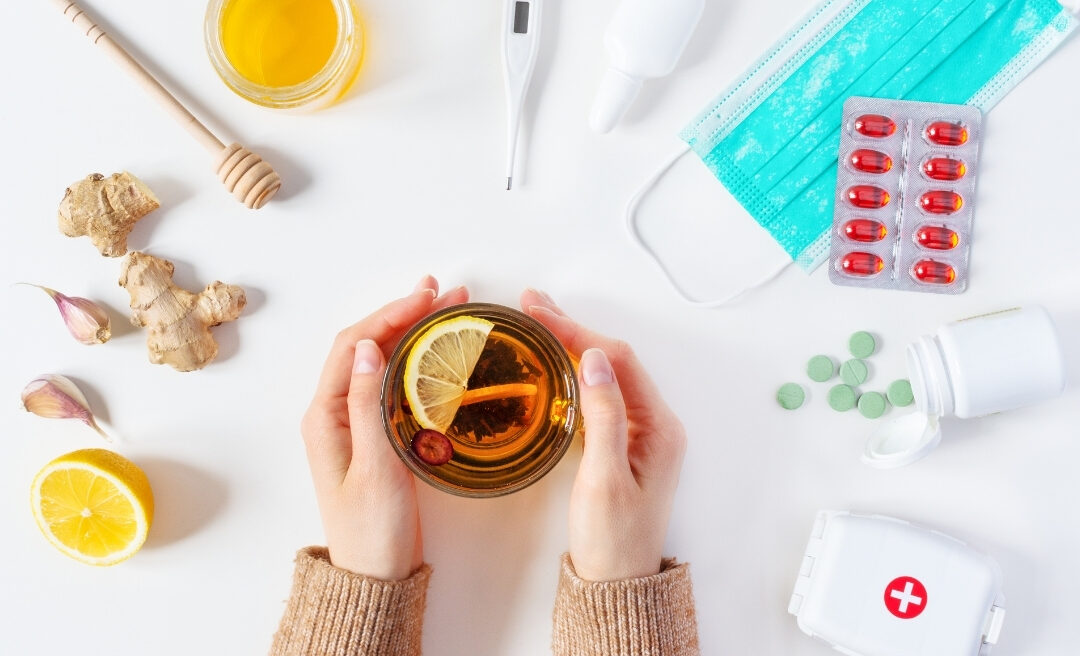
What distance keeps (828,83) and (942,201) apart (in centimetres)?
17

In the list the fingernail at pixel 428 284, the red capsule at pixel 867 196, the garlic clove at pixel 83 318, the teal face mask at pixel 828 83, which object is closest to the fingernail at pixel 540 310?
the fingernail at pixel 428 284

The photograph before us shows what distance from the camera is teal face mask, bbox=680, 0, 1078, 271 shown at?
2.62ft

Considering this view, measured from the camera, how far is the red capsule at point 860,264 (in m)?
0.80

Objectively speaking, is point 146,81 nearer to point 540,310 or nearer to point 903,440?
point 540,310

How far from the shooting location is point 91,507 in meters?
0.77

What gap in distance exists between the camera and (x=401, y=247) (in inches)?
31.9

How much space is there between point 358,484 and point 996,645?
2.23 ft

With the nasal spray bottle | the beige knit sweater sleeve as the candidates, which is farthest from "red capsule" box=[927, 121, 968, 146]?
the beige knit sweater sleeve

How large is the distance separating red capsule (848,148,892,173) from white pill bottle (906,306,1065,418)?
179mm

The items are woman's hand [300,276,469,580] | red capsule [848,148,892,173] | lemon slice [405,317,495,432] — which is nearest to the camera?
lemon slice [405,317,495,432]

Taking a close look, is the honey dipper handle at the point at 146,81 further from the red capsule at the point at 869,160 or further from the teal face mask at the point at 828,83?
the red capsule at the point at 869,160

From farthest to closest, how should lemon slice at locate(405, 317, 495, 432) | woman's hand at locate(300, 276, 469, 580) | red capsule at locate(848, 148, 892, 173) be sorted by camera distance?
red capsule at locate(848, 148, 892, 173), woman's hand at locate(300, 276, 469, 580), lemon slice at locate(405, 317, 495, 432)

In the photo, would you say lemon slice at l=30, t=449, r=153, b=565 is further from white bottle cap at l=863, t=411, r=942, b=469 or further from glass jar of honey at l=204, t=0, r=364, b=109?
white bottle cap at l=863, t=411, r=942, b=469

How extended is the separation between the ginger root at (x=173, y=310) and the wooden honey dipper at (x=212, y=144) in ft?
0.34
